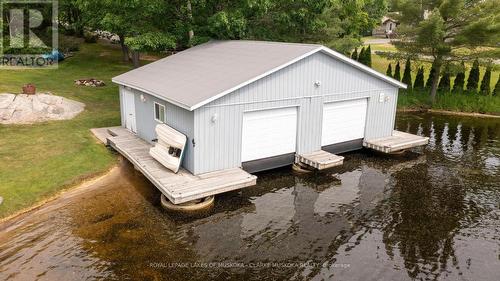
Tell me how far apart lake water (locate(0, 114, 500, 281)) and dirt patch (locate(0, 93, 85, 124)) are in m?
7.59

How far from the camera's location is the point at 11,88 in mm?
25250

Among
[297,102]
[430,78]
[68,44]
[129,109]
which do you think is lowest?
[129,109]

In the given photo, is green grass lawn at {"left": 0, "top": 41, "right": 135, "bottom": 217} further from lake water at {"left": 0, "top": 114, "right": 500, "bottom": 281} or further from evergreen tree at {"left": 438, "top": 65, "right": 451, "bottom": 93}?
evergreen tree at {"left": 438, "top": 65, "right": 451, "bottom": 93}

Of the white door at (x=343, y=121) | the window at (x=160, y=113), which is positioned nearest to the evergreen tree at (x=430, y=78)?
the white door at (x=343, y=121)

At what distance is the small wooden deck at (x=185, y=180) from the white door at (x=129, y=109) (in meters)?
2.76

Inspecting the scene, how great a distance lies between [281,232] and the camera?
11.5 meters

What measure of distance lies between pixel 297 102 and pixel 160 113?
543 centimetres

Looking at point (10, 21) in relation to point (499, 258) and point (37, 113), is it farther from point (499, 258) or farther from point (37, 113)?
point (499, 258)

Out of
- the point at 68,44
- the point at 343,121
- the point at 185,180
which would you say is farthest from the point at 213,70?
the point at 68,44

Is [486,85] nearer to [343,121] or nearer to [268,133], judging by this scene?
[343,121]

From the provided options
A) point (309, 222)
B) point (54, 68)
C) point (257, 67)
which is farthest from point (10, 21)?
point (309, 222)

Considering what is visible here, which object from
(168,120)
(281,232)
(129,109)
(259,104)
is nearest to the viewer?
(281,232)

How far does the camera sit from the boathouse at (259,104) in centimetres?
1384

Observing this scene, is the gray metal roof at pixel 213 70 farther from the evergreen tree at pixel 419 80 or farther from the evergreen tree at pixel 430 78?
the evergreen tree at pixel 419 80
